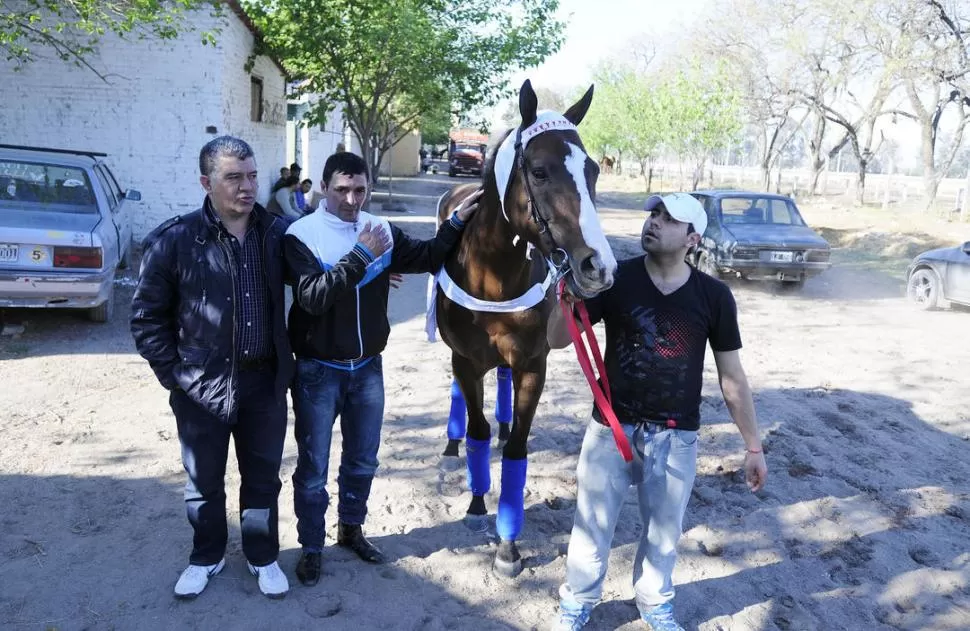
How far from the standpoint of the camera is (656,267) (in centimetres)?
285

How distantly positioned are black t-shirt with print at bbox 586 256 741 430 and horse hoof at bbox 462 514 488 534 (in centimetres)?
141

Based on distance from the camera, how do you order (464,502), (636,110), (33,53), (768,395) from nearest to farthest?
(464,502), (768,395), (33,53), (636,110)

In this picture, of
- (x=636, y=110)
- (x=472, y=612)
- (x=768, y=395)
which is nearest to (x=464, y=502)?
(x=472, y=612)

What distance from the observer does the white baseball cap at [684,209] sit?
105 inches

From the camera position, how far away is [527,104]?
296cm

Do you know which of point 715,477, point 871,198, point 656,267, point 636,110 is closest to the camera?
point 656,267

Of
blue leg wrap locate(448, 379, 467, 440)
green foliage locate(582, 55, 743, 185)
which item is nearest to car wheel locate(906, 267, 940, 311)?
blue leg wrap locate(448, 379, 467, 440)

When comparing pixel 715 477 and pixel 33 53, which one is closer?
pixel 715 477

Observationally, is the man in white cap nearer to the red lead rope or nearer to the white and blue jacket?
the red lead rope

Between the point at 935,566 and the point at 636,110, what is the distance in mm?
33298

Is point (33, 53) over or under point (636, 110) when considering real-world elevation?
under

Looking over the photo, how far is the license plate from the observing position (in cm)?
645

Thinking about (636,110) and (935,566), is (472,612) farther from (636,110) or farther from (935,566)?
(636,110)

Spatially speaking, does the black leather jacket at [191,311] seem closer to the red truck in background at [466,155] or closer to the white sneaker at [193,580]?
the white sneaker at [193,580]
